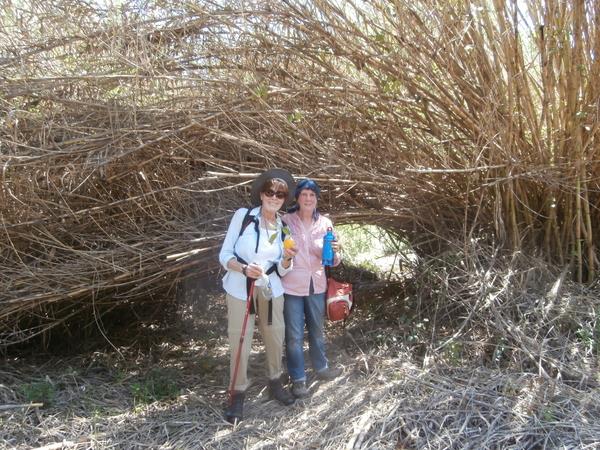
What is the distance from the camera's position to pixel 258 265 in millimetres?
3910

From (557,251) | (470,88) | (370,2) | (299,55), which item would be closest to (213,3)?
(299,55)

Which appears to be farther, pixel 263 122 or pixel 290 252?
pixel 263 122

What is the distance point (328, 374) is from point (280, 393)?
16.9 inches

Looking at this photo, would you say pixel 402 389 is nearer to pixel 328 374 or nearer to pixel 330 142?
pixel 328 374

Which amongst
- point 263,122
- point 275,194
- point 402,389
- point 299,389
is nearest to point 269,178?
point 275,194

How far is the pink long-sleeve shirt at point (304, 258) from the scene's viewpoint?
427 cm

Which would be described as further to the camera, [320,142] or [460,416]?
[320,142]

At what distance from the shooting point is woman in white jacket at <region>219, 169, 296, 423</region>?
4008 millimetres

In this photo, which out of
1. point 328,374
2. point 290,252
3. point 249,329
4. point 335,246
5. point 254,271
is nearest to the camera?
point 254,271

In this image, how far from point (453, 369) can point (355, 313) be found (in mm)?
1514

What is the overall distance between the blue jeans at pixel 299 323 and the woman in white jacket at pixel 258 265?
13 cm

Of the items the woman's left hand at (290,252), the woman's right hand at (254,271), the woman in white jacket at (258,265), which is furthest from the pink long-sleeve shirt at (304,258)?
the woman's right hand at (254,271)

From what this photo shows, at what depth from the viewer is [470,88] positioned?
4.82 meters

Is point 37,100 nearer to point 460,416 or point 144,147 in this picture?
point 144,147
